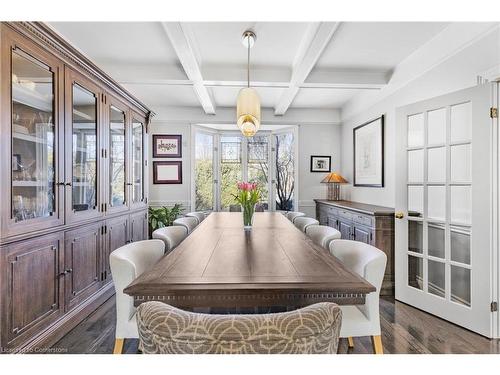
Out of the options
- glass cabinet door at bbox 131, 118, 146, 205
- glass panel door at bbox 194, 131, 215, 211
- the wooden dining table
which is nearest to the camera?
the wooden dining table

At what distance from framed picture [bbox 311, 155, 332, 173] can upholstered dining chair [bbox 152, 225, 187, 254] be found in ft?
10.6

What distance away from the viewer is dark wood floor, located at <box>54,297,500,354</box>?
1930 mm

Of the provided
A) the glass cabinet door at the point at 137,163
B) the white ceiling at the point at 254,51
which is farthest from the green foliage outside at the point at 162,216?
the white ceiling at the point at 254,51

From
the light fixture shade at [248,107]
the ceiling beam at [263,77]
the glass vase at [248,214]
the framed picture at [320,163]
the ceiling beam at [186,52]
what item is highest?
the ceiling beam at [263,77]

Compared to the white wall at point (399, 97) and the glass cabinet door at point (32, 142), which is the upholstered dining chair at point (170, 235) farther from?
the white wall at point (399, 97)

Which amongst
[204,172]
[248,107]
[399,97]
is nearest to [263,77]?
[248,107]

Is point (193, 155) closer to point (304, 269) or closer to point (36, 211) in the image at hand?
point (36, 211)

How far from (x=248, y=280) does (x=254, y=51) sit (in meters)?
2.54

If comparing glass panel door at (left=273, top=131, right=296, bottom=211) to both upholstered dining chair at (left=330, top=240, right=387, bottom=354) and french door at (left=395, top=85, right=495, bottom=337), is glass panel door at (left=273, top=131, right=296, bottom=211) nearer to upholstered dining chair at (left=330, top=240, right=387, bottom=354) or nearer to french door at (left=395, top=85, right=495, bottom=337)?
french door at (left=395, top=85, right=495, bottom=337)

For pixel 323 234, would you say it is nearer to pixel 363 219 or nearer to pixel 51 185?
pixel 363 219

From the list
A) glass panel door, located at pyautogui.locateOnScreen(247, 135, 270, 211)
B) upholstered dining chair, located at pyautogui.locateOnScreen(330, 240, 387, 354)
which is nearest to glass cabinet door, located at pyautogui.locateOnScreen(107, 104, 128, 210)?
upholstered dining chair, located at pyautogui.locateOnScreen(330, 240, 387, 354)

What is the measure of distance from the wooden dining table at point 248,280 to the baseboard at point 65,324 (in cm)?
118

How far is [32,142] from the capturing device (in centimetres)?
181

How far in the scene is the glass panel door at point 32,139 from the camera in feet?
5.46
